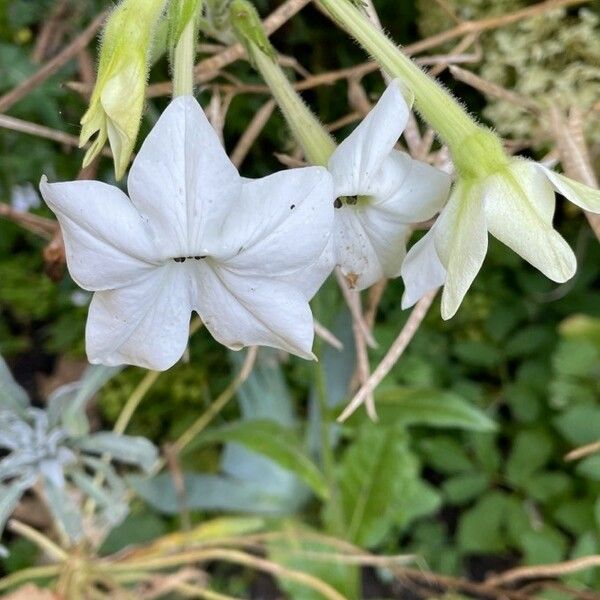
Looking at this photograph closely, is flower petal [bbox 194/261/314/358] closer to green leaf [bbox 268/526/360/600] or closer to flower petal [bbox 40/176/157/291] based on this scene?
flower petal [bbox 40/176/157/291]

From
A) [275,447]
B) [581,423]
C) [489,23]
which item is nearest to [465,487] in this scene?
[581,423]

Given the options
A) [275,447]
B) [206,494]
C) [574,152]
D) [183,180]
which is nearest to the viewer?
[183,180]

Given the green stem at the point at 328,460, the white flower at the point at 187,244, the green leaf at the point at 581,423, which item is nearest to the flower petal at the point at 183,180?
the white flower at the point at 187,244

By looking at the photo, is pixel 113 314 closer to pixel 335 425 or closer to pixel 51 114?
pixel 51 114

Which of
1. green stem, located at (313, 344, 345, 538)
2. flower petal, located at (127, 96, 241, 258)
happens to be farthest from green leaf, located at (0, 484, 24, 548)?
flower petal, located at (127, 96, 241, 258)

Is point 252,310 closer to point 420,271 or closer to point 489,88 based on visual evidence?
point 420,271
